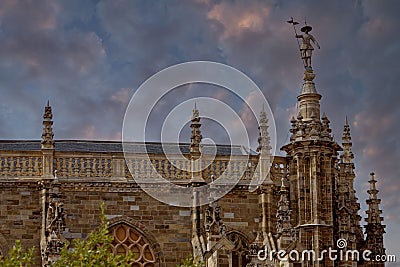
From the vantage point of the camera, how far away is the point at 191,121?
36.8 meters

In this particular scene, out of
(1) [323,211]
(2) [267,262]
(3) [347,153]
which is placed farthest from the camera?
(3) [347,153]

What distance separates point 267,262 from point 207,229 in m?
2.38

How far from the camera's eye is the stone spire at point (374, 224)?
4150 cm

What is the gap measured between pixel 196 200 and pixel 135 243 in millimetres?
2749

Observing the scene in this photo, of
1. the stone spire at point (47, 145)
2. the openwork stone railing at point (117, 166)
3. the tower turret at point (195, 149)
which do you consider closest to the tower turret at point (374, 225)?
the openwork stone railing at point (117, 166)

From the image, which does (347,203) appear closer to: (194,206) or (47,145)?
(194,206)

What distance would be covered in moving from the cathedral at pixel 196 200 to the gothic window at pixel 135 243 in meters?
0.04

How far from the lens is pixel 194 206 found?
35906mm

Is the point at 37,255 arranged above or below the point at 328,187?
below

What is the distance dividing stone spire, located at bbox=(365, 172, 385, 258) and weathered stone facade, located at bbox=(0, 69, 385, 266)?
175 inches

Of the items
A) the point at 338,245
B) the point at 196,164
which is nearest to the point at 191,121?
the point at 196,164

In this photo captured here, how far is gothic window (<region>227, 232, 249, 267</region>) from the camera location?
3631 centimetres

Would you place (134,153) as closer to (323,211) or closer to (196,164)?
(196,164)

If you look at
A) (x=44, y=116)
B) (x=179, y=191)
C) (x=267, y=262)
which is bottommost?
(x=267, y=262)
